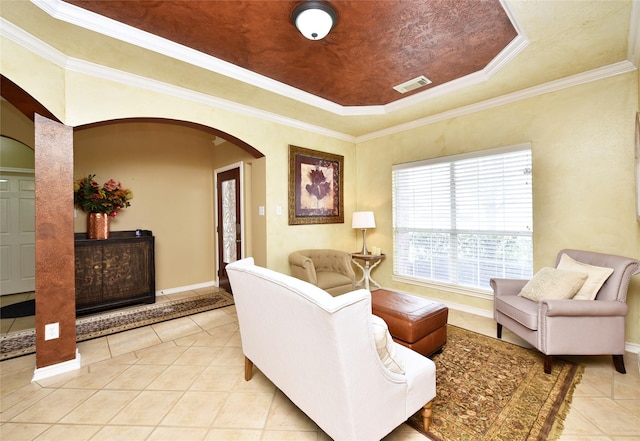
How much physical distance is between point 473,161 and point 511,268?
1.36 m

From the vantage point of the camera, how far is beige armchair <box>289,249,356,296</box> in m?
3.34

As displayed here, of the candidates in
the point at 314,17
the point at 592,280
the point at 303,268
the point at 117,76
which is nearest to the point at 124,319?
the point at 303,268

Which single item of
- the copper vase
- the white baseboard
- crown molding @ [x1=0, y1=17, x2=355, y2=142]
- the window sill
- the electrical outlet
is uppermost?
crown molding @ [x1=0, y1=17, x2=355, y2=142]

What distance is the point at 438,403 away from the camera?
1820mm

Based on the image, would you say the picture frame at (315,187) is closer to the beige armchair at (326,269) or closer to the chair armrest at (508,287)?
the beige armchair at (326,269)

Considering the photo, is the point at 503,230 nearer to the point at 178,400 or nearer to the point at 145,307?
the point at 178,400

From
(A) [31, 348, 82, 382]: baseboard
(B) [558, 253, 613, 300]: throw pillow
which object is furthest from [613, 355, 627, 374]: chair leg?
(A) [31, 348, 82, 382]: baseboard

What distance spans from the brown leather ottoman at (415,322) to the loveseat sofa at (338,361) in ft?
1.94

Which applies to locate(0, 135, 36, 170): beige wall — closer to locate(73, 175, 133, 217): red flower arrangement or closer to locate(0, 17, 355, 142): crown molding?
locate(73, 175, 133, 217): red flower arrangement

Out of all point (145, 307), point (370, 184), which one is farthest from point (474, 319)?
point (145, 307)

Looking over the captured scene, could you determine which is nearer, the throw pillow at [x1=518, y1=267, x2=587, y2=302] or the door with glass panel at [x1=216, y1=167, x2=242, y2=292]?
A: the throw pillow at [x1=518, y1=267, x2=587, y2=302]

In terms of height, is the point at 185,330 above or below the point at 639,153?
below

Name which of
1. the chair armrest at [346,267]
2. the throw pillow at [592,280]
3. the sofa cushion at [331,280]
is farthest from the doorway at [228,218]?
the throw pillow at [592,280]

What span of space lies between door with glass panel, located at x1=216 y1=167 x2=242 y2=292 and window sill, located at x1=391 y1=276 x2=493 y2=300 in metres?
2.59
